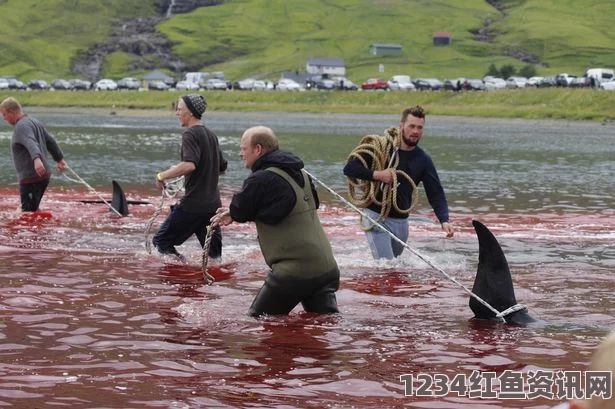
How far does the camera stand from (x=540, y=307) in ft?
44.1

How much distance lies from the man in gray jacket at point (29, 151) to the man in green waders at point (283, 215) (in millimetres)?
8818

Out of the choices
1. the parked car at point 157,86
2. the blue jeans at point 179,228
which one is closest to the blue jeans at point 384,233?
the blue jeans at point 179,228

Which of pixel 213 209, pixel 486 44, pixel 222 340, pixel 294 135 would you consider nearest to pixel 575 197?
pixel 213 209

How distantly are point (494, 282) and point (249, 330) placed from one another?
2.71m

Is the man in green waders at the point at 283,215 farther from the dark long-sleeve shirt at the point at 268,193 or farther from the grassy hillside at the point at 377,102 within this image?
the grassy hillside at the point at 377,102

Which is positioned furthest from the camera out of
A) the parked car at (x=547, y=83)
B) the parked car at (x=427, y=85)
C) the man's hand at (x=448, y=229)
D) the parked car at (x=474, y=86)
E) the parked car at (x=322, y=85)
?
the parked car at (x=322, y=85)

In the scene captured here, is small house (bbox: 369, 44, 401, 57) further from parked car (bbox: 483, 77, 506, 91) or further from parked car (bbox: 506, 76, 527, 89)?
parked car (bbox: 506, 76, 527, 89)

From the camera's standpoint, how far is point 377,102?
369ft

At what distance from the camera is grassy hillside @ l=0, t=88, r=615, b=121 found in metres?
94.1

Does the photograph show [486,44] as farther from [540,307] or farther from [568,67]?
[540,307]

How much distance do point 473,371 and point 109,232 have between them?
37.6 feet

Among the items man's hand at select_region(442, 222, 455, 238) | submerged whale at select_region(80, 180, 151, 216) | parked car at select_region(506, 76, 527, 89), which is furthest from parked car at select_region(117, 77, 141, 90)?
man's hand at select_region(442, 222, 455, 238)

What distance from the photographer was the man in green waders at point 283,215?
11.0 meters

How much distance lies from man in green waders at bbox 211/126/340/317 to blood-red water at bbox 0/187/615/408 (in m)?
0.63
